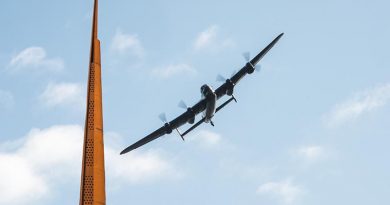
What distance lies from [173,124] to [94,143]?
31825 millimetres

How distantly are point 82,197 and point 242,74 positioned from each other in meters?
35.7

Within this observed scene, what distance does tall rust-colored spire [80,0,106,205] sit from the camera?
35469mm

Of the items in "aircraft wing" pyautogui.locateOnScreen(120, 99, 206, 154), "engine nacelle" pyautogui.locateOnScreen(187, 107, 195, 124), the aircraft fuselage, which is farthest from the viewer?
"engine nacelle" pyautogui.locateOnScreen(187, 107, 195, 124)

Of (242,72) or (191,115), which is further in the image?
(191,115)

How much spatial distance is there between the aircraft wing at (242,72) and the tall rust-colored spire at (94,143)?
2661 cm

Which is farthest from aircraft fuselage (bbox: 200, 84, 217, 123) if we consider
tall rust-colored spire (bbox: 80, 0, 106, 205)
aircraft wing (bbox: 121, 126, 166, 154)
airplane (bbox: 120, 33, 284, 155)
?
tall rust-colored spire (bbox: 80, 0, 106, 205)

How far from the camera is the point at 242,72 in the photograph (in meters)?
66.9

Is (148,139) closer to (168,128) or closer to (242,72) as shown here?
(168,128)

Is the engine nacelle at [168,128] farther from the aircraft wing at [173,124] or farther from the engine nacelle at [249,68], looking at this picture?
the engine nacelle at [249,68]

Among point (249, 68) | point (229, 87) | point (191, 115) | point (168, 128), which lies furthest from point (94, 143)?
point (249, 68)

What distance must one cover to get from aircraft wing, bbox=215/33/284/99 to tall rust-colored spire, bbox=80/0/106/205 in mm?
26609

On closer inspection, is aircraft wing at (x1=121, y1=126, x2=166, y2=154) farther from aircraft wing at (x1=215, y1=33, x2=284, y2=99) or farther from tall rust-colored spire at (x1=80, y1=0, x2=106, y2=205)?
tall rust-colored spire at (x1=80, y1=0, x2=106, y2=205)

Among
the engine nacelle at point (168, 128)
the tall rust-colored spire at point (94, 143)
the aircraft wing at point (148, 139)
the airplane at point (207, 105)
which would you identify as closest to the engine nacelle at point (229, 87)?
the airplane at point (207, 105)

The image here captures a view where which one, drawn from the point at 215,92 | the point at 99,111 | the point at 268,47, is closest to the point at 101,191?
the point at 99,111
